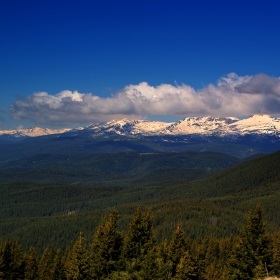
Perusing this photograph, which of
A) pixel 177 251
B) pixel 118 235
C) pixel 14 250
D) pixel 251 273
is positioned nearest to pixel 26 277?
pixel 14 250

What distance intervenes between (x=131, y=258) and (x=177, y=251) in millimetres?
8162

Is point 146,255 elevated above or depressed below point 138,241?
below

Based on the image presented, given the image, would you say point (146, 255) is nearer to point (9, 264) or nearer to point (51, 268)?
point (51, 268)

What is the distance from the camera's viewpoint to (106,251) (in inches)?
2152

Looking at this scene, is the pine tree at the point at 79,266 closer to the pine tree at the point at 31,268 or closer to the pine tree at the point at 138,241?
the pine tree at the point at 138,241

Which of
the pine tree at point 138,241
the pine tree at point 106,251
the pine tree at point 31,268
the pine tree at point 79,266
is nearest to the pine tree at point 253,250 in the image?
the pine tree at point 138,241

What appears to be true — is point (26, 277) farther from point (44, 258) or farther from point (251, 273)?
point (251, 273)

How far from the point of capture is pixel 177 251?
57.4 metres

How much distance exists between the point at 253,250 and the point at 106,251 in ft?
78.5

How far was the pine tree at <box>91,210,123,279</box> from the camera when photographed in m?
54.5

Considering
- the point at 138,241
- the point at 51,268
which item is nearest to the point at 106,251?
the point at 138,241

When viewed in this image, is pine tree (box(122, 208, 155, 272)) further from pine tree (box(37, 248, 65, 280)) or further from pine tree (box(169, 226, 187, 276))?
pine tree (box(37, 248, 65, 280))

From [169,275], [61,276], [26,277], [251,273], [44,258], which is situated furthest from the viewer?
[44,258]

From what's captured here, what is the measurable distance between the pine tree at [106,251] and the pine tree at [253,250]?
64.7 feet
